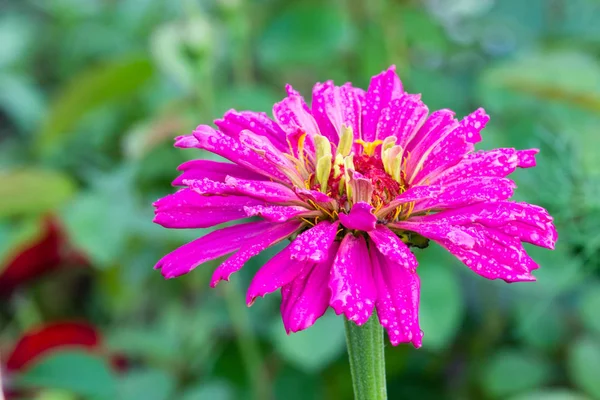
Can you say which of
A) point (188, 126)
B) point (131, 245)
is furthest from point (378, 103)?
point (131, 245)

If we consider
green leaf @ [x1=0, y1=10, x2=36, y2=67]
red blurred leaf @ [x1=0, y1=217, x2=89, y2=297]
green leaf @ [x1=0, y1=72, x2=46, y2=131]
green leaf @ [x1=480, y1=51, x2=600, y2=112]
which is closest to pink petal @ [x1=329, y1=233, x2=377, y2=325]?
green leaf @ [x1=480, y1=51, x2=600, y2=112]

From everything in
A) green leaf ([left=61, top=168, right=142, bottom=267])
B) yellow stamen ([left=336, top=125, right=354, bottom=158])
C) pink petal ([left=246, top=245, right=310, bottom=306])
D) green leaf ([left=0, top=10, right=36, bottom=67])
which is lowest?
pink petal ([left=246, top=245, right=310, bottom=306])

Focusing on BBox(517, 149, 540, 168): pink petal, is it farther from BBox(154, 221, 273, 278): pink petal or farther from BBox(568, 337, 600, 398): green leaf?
BBox(568, 337, 600, 398): green leaf

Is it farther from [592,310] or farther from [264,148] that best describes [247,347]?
[264,148]

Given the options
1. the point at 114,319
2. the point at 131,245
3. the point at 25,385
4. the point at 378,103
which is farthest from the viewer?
the point at 114,319

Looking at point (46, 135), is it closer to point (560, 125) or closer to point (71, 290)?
point (71, 290)

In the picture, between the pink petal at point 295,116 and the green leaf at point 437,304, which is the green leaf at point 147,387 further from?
the pink petal at point 295,116
